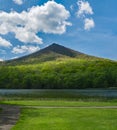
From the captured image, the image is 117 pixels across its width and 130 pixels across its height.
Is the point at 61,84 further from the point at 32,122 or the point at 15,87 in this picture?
the point at 32,122

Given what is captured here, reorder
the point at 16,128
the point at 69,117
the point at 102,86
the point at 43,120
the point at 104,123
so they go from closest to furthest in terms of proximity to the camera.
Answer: the point at 16,128, the point at 104,123, the point at 43,120, the point at 69,117, the point at 102,86

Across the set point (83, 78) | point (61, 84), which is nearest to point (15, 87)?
point (61, 84)

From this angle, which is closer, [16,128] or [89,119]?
[16,128]

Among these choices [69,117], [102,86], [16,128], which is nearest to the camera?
[16,128]

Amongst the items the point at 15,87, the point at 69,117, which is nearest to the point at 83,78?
the point at 15,87

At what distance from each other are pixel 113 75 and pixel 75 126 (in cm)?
18006

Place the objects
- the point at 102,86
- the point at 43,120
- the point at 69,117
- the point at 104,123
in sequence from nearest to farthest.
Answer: the point at 104,123, the point at 43,120, the point at 69,117, the point at 102,86

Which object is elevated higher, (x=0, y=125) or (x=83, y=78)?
(x=83, y=78)

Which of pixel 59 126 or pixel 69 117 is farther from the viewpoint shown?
pixel 69 117

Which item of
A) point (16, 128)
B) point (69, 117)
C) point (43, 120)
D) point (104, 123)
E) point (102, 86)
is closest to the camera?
point (16, 128)

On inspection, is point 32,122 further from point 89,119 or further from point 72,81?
point 72,81

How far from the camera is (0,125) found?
22.0 metres

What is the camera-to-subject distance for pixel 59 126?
21.9 m

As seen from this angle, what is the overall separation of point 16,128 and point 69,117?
264 inches
